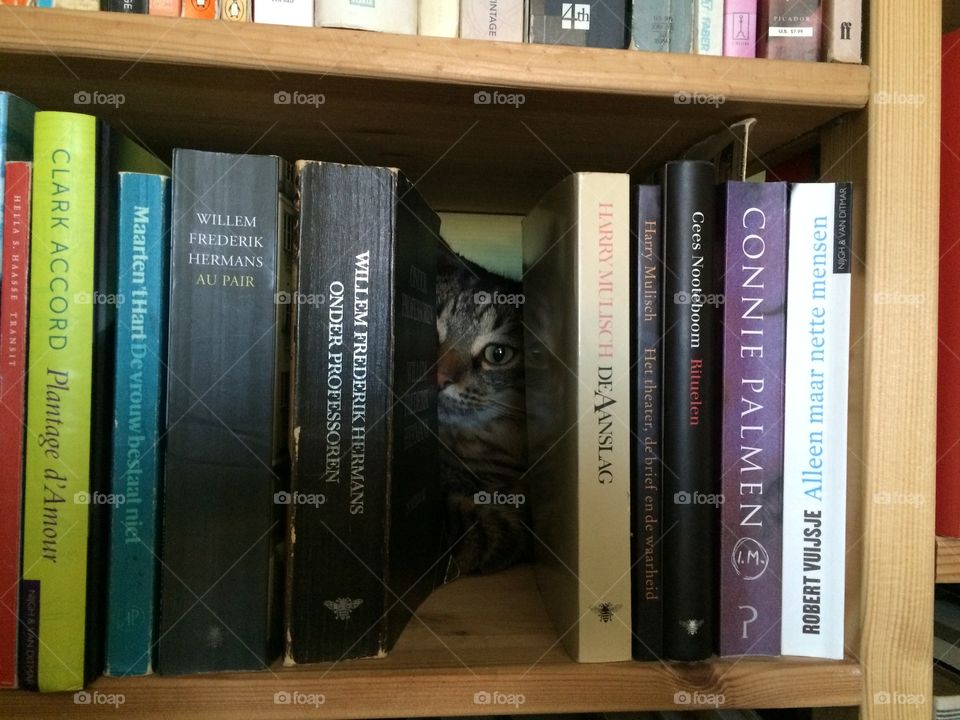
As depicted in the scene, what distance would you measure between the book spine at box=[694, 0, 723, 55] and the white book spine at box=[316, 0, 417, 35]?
24 centimetres

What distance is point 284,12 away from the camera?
455 mm

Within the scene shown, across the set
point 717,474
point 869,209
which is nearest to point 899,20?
point 869,209

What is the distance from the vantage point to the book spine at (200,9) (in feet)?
1.51

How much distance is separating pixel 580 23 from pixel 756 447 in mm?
379

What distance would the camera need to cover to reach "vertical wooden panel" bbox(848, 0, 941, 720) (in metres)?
0.47

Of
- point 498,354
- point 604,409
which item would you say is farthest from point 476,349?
point 604,409

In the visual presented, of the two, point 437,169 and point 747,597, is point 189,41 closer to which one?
point 437,169

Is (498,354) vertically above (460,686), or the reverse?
(498,354)

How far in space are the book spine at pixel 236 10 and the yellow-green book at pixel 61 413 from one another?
135mm

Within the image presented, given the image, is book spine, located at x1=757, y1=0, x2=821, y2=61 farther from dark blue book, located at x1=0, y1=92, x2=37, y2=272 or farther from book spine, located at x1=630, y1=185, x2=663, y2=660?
dark blue book, located at x1=0, y1=92, x2=37, y2=272

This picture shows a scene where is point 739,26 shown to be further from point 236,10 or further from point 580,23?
point 236,10

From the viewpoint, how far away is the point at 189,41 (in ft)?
1.41

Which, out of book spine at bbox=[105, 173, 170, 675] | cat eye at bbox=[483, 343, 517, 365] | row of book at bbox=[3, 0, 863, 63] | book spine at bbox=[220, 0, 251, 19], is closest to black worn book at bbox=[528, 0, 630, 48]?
row of book at bbox=[3, 0, 863, 63]

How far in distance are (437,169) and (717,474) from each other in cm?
45
